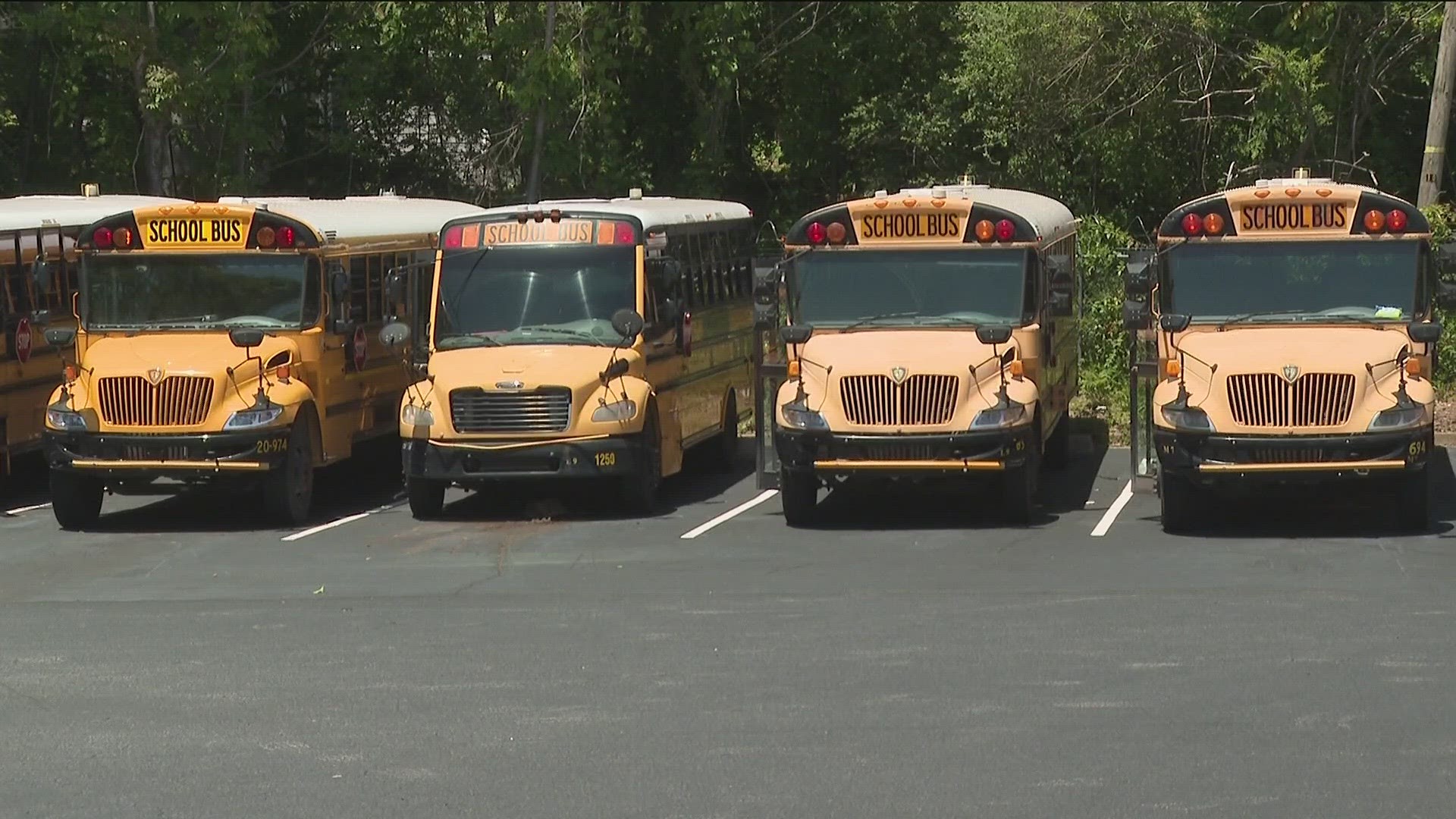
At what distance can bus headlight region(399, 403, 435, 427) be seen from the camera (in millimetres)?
16188

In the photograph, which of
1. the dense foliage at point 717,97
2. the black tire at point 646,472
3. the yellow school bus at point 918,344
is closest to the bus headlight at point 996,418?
the yellow school bus at point 918,344

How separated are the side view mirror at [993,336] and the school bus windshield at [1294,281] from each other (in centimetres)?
122

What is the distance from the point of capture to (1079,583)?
504 inches

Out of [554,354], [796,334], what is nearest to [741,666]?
[796,334]

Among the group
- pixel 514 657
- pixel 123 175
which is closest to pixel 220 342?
pixel 514 657

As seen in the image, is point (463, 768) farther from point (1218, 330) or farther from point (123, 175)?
point (123, 175)

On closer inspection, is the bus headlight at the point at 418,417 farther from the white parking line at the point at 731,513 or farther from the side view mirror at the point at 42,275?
the side view mirror at the point at 42,275

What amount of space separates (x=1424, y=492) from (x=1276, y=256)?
6.61 feet

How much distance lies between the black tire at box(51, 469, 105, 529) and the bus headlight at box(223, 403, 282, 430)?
122 cm

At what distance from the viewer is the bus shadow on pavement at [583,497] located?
16.9 m

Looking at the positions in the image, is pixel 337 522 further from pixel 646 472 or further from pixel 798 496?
pixel 798 496

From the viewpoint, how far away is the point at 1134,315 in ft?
49.7

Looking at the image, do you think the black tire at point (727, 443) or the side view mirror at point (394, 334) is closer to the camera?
the side view mirror at point (394, 334)

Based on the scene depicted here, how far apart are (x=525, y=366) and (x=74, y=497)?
3.67 meters
